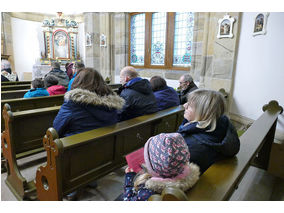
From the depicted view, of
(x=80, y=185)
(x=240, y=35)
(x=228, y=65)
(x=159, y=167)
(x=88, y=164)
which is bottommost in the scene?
(x=80, y=185)

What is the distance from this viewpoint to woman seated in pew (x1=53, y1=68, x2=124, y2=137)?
1.85 metres

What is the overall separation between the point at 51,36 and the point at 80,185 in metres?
10.00

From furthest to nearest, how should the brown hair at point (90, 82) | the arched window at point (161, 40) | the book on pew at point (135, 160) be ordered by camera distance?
the arched window at point (161, 40) < the brown hair at point (90, 82) < the book on pew at point (135, 160)

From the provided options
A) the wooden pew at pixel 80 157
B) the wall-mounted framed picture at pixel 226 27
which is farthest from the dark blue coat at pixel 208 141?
the wall-mounted framed picture at pixel 226 27

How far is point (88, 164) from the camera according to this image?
1885 mm

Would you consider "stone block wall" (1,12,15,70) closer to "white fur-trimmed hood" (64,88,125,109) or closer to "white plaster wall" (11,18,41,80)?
"white plaster wall" (11,18,41,80)

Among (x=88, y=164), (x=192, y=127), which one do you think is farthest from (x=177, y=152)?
(x=88, y=164)

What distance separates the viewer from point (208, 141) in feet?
4.33

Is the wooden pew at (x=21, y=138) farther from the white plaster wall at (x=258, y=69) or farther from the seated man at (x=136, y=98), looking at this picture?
the white plaster wall at (x=258, y=69)

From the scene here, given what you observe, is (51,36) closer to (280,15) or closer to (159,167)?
(280,15)

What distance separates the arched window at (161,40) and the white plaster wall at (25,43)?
17.5ft

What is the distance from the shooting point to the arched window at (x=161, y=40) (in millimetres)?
6238

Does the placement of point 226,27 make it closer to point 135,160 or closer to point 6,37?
point 135,160

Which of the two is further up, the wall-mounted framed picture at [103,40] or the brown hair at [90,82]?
the wall-mounted framed picture at [103,40]
